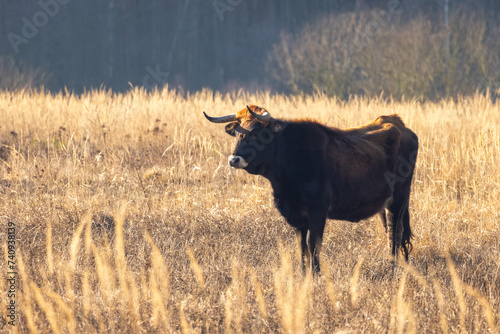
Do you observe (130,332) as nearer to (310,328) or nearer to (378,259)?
(310,328)

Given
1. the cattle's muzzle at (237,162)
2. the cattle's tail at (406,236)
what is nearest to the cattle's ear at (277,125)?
the cattle's muzzle at (237,162)

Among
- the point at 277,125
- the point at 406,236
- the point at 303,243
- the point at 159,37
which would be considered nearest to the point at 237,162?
the point at 277,125

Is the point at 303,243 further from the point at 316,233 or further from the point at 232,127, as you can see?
the point at 232,127

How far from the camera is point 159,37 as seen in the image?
159 feet

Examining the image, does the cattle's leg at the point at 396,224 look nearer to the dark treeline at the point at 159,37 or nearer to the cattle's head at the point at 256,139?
the cattle's head at the point at 256,139

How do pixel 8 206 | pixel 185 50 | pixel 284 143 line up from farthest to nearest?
pixel 185 50
pixel 8 206
pixel 284 143

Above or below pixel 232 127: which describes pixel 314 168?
below

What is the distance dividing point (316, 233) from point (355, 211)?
21.7 inches

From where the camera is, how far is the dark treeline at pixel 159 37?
4234 centimetres

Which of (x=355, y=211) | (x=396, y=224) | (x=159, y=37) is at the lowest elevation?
→ (x=396, y=224)

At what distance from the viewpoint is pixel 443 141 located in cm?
1009

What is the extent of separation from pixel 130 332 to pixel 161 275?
0.76 meters

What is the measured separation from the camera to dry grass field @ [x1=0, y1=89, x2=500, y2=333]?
4.02 metres

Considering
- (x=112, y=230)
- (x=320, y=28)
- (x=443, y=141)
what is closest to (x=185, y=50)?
(x=320, y=28)
